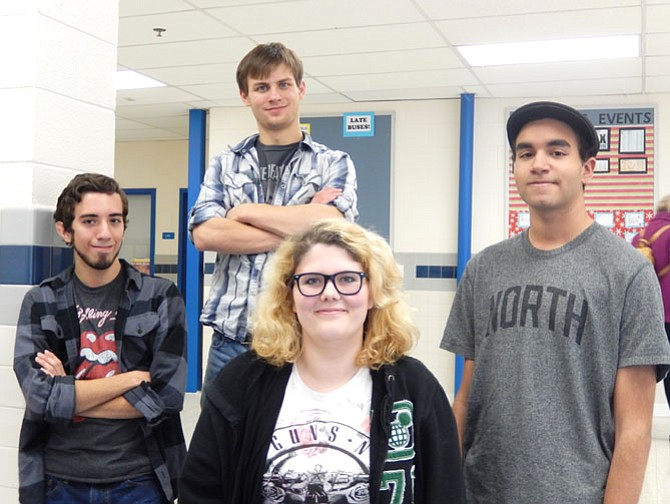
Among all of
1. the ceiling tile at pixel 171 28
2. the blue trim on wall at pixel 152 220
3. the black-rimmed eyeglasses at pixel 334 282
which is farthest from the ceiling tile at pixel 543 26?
the blue trim on wall at pixel 152 220

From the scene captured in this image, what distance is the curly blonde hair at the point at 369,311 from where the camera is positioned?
160cm

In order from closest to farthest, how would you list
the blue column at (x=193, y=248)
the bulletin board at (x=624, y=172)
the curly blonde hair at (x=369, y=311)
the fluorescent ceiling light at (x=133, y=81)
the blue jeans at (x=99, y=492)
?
the curly blonde hair at (x=369, y=311) → the blue jeans at (x=99, y=492) → the fluorescent ceiling light at (x=133, y=81) → the bulletin board at (x=624, y=172) → the blue column at (x=193, y=248)

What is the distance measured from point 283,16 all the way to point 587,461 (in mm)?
3567

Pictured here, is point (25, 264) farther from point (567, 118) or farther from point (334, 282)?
point (567, 118)

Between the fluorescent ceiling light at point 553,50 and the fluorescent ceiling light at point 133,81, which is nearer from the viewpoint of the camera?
the fluorescent ceiling light at point 553,50

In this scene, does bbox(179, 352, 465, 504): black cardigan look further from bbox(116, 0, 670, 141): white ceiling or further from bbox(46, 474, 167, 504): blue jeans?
bbox(116, 0, 670, 141): white ceiling

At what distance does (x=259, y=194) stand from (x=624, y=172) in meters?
4.90

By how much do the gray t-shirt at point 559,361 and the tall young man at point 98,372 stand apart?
2.95 ft

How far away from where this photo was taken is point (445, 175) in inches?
260

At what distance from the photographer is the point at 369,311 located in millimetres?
1651

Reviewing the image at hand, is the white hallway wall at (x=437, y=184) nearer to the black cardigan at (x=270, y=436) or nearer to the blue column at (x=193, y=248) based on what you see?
the blue column at (x=193, y=248)

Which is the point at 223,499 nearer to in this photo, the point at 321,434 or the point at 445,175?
the point at 321,434

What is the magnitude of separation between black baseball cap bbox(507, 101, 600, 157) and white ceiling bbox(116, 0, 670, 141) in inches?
106

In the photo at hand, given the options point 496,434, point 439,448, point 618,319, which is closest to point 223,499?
point 439,448
